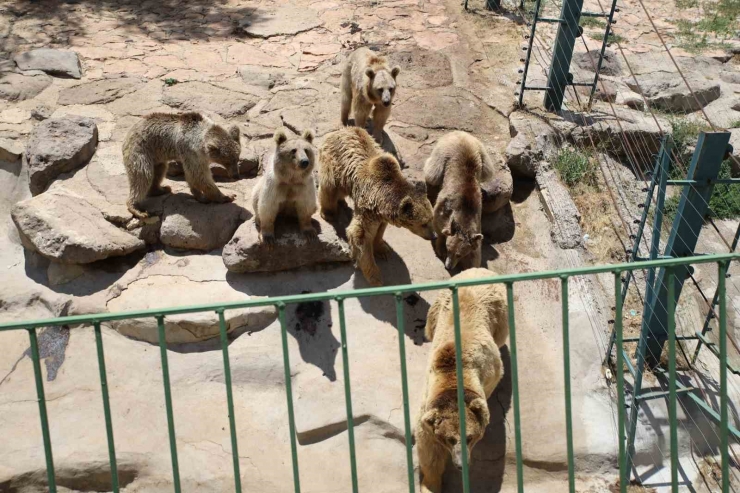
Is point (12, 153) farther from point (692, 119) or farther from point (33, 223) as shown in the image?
point (692, 119)

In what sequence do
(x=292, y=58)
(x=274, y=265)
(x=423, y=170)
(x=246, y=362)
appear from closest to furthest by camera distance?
1. (x=246, y=362)
2. (x=274, y=265)
3. (x=423, y=170)
4. (x=292, y=58)

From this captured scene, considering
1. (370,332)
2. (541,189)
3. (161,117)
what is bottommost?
(370,332)

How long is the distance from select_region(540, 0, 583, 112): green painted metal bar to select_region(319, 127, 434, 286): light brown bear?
3038mm

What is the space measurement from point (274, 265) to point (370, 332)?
1215 millimetres

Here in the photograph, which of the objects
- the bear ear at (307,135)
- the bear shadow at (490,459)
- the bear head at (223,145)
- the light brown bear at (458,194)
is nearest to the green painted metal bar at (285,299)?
the bear shadow at (490,459)

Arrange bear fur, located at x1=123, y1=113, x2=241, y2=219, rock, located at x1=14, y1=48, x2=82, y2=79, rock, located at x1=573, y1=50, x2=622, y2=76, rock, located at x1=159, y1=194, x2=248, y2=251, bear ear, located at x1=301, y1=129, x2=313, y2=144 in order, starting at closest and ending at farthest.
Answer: bear ear, located at x1=301, y1=129, x2=313, y2=144 < bear fur, located at x1=123, y1=113, x2=241, y2=219 < rock, located at x1=159, y1=194, x2=248, y2=251 < rock, located at x1=14, y1=48, x2=82, y2=79 < rock, located at x1=573, y1=50, x2=622, y2=76

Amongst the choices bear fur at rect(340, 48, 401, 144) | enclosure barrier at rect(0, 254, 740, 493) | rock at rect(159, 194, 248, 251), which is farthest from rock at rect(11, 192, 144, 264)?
enclosure barrier at rect(0, 254, 740, 493)

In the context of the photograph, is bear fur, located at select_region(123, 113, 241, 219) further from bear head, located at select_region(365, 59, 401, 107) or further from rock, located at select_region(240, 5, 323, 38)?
rock, located at select_region(240, 5, 323, 38)

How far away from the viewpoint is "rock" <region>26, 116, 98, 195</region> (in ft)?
27.3

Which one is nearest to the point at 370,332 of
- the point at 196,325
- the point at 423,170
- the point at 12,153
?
the point at 196,325

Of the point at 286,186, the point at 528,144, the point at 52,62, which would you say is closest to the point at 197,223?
the point at 286,186

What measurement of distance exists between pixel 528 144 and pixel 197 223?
12.8ft

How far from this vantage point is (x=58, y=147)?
27.6 feet

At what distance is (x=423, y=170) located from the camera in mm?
8383
